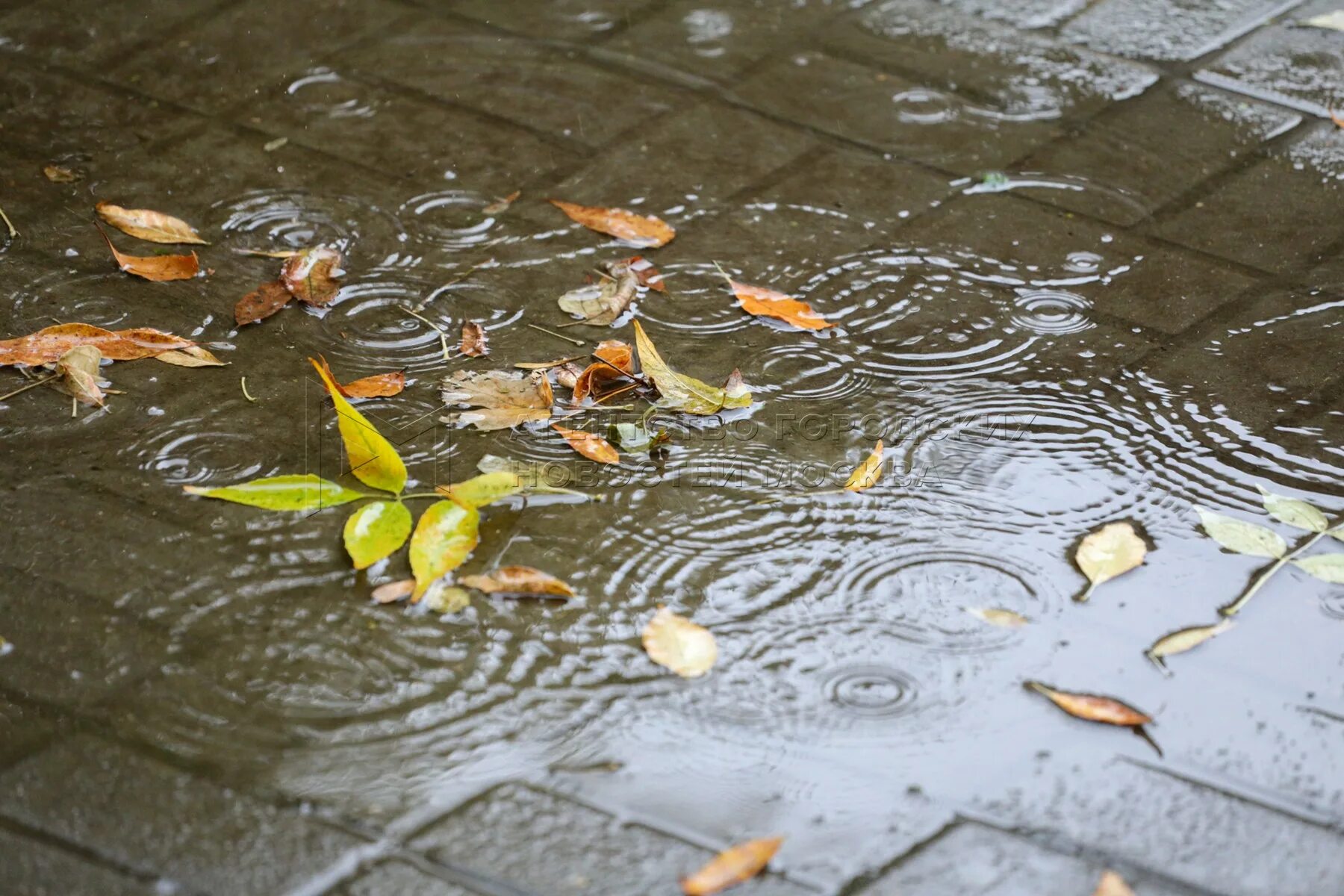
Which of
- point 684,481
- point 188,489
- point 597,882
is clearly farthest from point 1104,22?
point 597,882

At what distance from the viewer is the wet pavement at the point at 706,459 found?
1.89 m

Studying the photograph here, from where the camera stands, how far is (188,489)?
2416 millimetres

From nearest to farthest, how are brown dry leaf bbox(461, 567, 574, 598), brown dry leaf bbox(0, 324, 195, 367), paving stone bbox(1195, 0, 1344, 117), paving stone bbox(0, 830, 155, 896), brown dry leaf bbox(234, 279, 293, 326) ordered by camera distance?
1. paving stone bbox(0, 830, 155, 896)
2. brown dry leaf bbox(461, 567, 574, 598)
3. brown dry leaf bbox(0, 324, 195, 367)
4. brown dry leaf bbox(234, 279, 293, 326)
5. paving stone bbox(1195, 0, 1344, 117)

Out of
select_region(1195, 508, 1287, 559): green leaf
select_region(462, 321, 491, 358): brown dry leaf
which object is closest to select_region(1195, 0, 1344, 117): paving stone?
select_region(1195, 508, 1287, 559): green leaf

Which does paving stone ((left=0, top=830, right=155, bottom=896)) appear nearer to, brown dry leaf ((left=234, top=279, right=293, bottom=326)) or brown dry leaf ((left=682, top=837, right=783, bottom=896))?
brown dry leaf ((left=682, top=837, right=783, bottom=896))

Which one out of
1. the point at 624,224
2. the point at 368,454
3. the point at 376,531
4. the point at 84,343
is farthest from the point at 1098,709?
the point at 84,343

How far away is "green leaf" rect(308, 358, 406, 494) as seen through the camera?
2424mm

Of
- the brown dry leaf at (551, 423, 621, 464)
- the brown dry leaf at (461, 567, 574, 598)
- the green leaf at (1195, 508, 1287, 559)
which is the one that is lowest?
the green leaf at (1195, 508, 1287, 559)

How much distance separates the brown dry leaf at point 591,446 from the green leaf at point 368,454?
0.30m

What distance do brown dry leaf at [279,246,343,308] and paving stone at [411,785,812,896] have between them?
1.41 meters

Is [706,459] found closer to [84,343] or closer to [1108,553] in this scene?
[1108,553]

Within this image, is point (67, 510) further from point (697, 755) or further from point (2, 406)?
point (697, 755)

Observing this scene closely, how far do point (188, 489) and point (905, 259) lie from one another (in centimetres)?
162

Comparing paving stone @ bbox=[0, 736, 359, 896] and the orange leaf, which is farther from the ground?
the orange leaf
